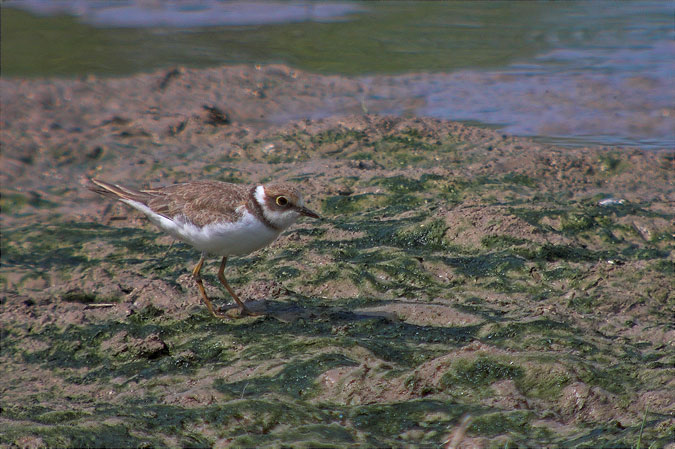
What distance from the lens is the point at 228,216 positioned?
5176 mm

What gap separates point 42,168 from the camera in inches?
364

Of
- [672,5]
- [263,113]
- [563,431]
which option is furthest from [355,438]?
[672,5]

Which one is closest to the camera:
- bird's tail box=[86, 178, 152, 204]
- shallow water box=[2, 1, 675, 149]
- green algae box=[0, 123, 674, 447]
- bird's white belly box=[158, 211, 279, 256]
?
green algae box=[0, 123, 674, 447]

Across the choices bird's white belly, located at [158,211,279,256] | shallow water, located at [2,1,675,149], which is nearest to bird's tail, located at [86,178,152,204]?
bird's white belly, located at [158,211,279,256]

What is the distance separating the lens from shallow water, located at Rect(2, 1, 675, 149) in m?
11.2

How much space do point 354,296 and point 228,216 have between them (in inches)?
48.4

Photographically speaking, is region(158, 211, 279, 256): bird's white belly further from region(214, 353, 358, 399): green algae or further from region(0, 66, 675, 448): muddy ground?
region(214, 353, 358, 399): green algae

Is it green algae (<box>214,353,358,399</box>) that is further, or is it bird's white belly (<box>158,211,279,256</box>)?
bird's white belly (<box>158,211,279,256</box>)

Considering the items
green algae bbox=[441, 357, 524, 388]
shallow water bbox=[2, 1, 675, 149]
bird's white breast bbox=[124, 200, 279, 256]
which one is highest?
shallow water bbox=[2, 1, 675, 149]

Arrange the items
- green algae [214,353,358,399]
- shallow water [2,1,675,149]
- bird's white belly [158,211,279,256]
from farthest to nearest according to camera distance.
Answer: shallow water [2,1,675,149]
bird's white belly [158,211,279,256]
green algae [214,353,358,399]

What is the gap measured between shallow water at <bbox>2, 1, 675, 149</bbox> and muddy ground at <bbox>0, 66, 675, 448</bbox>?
2157 millimetres

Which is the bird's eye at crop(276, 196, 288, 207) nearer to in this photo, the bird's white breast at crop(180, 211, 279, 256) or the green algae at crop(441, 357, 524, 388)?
the bird's white breast at crop(180, 211, 279, 256)

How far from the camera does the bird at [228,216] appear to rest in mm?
5133

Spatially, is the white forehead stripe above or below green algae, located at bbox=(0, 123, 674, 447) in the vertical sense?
above
